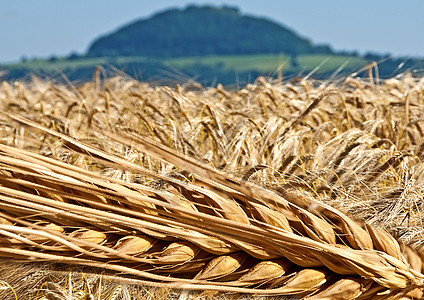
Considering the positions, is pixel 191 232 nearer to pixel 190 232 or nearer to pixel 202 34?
pixel 190 232

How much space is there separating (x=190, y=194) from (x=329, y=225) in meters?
0.25

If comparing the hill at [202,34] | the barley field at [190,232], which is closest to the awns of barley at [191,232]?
the barley field at [190,232]

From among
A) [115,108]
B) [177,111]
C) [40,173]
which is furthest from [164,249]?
[115,108]

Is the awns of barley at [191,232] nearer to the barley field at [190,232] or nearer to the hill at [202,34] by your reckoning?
the barley field at [190,232]

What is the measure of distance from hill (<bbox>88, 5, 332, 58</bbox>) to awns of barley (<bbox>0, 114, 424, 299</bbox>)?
142 metres

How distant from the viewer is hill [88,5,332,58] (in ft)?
482

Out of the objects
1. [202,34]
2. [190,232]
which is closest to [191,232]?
[190,232]

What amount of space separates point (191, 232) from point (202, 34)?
520 feet

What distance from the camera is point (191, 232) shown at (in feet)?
2.85

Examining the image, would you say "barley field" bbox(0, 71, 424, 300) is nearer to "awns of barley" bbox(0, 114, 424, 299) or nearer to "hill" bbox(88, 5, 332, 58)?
"awns of barley" bbox(0, 114, 424, 299)

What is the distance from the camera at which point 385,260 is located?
0.92 meters

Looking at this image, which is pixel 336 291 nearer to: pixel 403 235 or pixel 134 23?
pixel 403 235

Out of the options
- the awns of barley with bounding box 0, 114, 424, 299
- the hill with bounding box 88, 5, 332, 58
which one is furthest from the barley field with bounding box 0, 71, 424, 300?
the hill with bounding box 88, 5, 332, 58

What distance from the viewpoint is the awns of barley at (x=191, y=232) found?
821 millimetres
